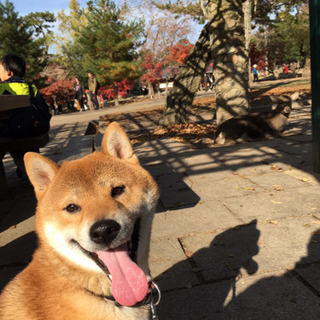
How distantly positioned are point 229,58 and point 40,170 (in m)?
7.92

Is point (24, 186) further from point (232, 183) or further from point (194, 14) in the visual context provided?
point (194, 14)

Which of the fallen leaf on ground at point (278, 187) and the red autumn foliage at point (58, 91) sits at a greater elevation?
the red autumn foliage at point (58, 91)

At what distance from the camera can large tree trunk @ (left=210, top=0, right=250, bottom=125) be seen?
8.68 meters

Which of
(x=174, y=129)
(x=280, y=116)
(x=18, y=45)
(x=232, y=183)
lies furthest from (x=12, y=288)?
(x=18, y=45)

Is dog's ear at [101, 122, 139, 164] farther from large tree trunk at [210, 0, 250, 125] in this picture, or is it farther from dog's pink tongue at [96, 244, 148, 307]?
large tree trunk at [210, 0, 250, 125]

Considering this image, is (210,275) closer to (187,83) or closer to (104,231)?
(104,231)

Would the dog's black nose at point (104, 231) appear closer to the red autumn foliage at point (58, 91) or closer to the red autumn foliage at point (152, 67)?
the red autumn foliage at point (58, 91)

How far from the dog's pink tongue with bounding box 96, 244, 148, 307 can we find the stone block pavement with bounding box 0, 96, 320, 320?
0.49 m

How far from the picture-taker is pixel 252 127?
316 inches

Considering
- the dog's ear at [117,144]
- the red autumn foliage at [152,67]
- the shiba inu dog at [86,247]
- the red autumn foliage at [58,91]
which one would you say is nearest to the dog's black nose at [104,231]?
the shiba inu dog at [86,247]

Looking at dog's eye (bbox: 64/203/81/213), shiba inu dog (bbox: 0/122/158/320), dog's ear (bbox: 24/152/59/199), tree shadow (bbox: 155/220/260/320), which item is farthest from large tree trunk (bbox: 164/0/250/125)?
dog's eye (bbox: 64/203/81/213)

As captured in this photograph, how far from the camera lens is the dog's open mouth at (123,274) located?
69.3 inches

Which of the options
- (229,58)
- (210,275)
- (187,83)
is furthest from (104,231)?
(187,83)

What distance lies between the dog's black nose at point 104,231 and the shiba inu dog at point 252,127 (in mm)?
6453
